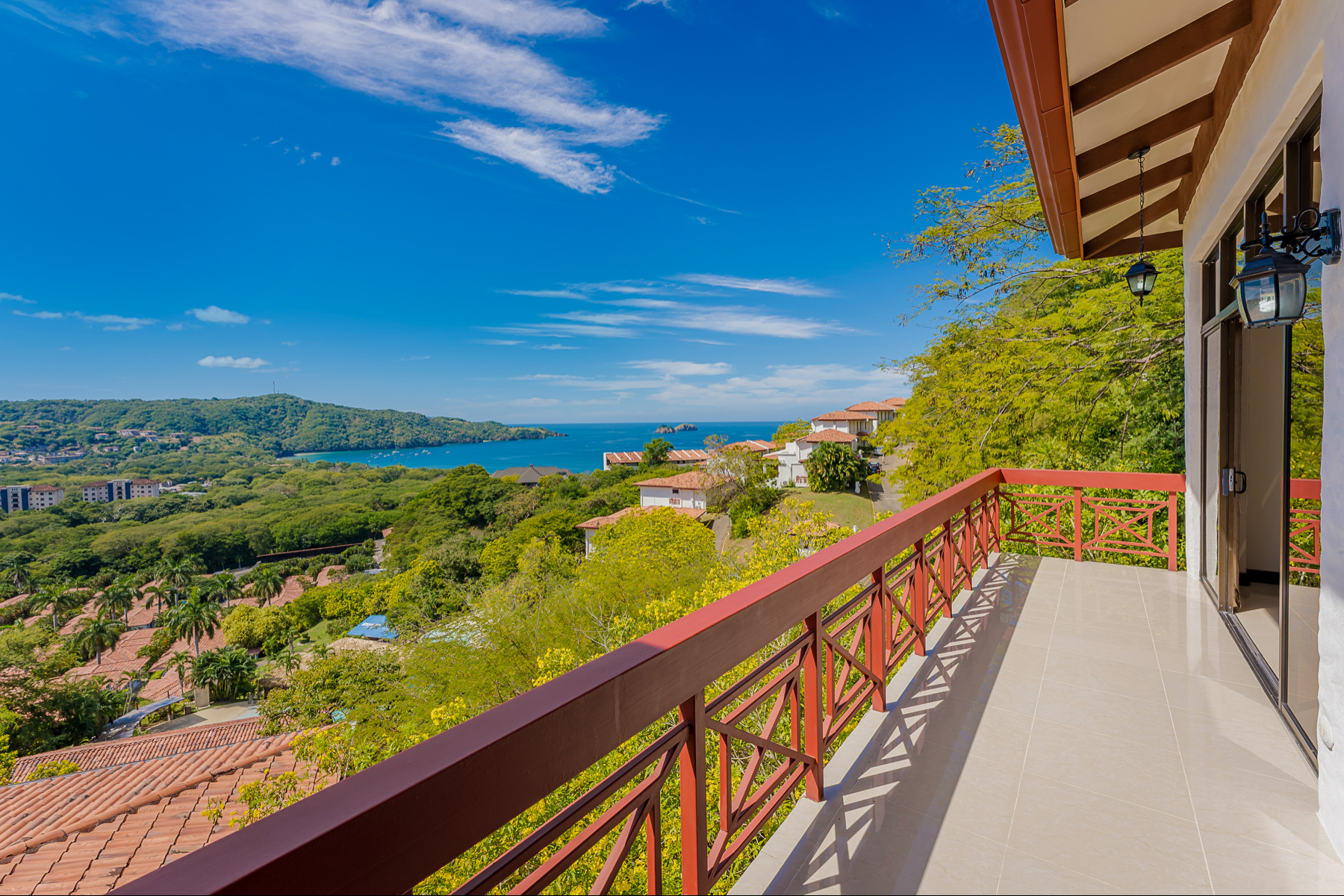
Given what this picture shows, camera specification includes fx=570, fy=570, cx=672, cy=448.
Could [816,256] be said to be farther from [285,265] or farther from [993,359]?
[285,265]

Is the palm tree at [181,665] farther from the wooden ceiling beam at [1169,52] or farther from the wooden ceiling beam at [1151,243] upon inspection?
the wooden ceiling beam at [1169,52]

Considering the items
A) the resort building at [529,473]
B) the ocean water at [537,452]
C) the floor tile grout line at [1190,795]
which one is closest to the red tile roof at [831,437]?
the ocean water at [537,452]

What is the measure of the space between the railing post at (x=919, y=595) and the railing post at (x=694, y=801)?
1.89 m

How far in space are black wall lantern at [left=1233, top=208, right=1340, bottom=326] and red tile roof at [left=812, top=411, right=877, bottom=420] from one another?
4364 centimetres

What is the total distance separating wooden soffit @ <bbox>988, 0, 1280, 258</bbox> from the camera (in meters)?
1.91

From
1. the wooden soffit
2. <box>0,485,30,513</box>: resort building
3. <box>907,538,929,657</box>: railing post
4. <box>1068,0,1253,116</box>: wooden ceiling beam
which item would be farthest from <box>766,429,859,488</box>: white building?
<box>0,485,30,513</box>: resort building

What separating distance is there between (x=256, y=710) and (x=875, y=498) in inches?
1099

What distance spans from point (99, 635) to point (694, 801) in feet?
129

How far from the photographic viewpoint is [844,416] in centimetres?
4441

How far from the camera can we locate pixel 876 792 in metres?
1.96

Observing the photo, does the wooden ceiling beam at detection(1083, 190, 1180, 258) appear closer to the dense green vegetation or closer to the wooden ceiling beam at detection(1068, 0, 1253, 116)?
the wooden ceiling beam at detection(1068, 0, 1253, 116)

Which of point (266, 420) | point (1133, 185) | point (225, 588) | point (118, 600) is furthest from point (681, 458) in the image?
point (266, 420)

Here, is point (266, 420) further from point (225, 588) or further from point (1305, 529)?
point (1305, 529)

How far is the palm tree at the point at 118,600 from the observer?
1246 inches
